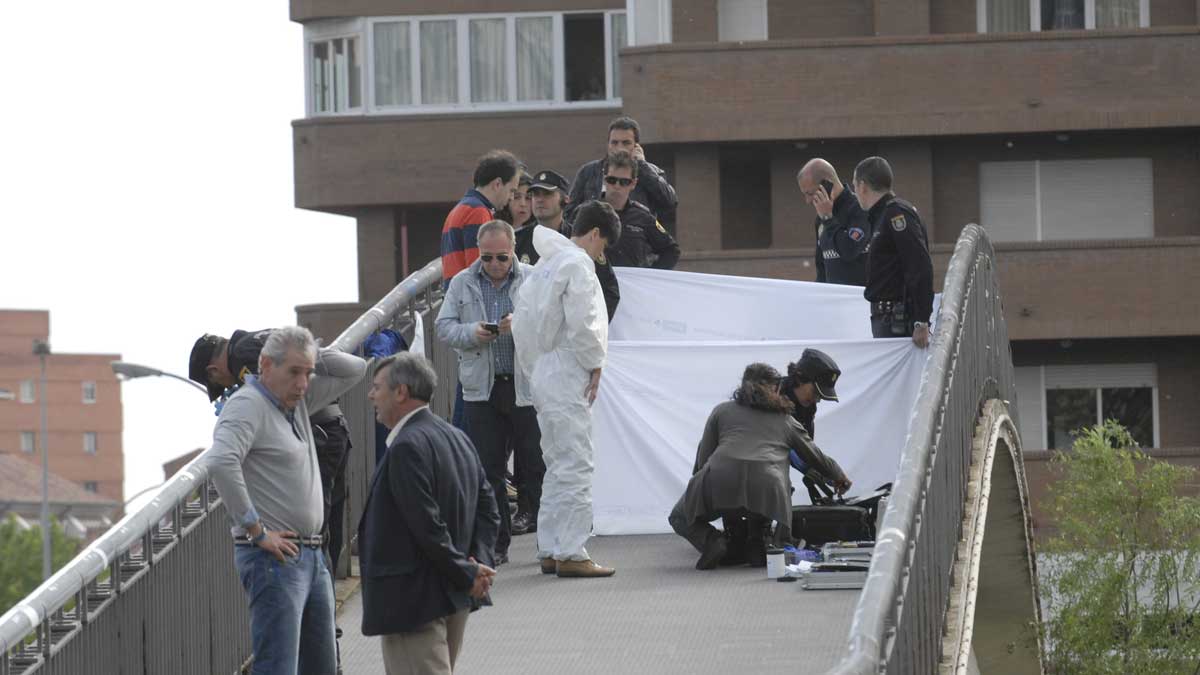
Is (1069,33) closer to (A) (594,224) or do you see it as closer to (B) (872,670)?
(A) (594,224)

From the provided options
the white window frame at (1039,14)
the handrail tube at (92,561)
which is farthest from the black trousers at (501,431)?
the white window frame at (1039,14)

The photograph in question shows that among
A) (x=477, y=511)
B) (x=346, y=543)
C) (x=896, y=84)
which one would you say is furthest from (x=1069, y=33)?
(x=477, y=511)

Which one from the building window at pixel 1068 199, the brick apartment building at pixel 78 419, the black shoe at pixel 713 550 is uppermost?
the building window at pixel 1068 199

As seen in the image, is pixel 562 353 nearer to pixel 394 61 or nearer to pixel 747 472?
pixel 747 472

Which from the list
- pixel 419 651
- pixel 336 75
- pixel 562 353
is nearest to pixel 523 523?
pixel 562 353

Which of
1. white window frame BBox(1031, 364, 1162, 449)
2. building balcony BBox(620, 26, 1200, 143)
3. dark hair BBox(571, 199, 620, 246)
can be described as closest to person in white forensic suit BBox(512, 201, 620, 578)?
dark hair BBox(571, 199, 620, 246)

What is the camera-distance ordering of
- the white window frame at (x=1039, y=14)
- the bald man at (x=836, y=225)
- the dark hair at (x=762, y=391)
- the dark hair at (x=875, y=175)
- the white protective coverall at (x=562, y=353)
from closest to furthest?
the white protective coverall at (x=562, y=353)
the dark hair at (x=762, y=391)
the dark hair at (x=875, y=175)
the bald man at (x=836, y=225)
the white window frame at (x=1039, y=14)

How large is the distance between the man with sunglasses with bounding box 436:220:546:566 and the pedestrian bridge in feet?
1.85

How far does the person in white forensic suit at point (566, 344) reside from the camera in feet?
39.9

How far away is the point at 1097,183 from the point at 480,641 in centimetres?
2538

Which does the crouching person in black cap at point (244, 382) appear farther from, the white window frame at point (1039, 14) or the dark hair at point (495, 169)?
the white window frame at point (1039, 14)

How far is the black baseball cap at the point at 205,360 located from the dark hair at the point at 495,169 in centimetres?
405

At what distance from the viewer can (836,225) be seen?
15.9 meters

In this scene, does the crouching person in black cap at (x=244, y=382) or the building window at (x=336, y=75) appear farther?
the building window at (x=336, y=75)
